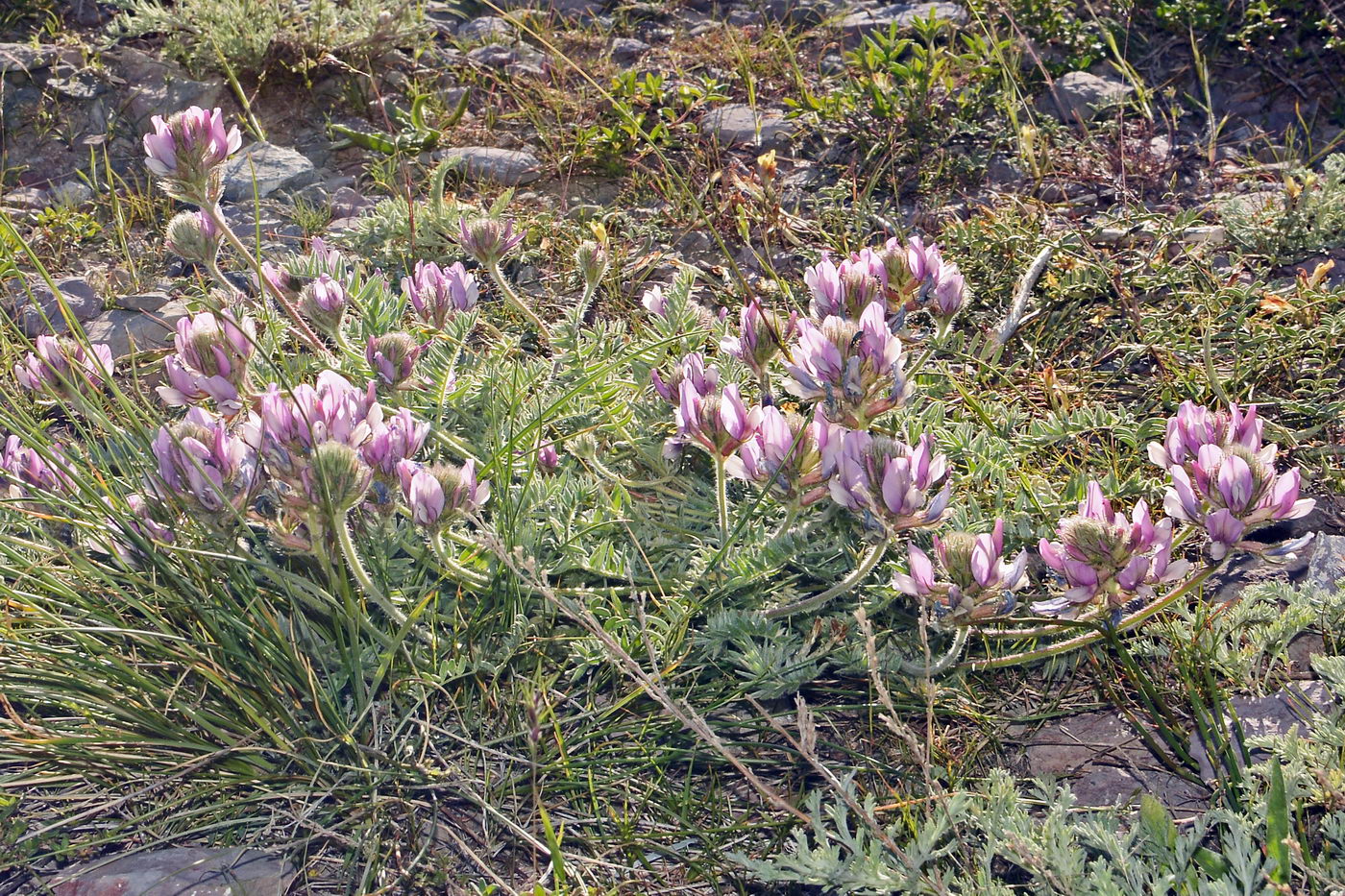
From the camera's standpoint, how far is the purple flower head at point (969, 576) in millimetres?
1897

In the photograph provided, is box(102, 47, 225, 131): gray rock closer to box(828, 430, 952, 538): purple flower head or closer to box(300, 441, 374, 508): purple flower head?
box(300, 441, 374, 508): purple flower head

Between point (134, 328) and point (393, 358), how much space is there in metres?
1.66

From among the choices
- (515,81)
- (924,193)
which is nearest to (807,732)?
(924,193)

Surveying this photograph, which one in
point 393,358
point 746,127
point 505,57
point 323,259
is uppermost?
point 393,358

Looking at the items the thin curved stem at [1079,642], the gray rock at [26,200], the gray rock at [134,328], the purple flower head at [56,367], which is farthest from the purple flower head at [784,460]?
the gray rock at [26,200]

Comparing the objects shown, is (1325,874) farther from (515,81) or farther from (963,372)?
(515,81)

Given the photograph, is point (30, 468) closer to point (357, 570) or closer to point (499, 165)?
point (357, 570)

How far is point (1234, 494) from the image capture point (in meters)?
1.85

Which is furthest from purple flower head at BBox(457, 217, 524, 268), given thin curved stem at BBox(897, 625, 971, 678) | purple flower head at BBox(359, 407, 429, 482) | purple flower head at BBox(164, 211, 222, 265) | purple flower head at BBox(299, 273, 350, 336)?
thin curved stem at BBox(897, 625, 971, 678)

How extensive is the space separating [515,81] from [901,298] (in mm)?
2790

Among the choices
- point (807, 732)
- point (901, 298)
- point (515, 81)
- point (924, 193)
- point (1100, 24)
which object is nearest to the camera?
point (807, 732)

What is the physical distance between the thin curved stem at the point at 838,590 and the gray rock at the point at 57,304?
8.81 feet

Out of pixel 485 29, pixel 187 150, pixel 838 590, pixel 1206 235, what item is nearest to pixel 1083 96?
pixel 1206 235

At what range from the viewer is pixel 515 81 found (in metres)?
4.62
